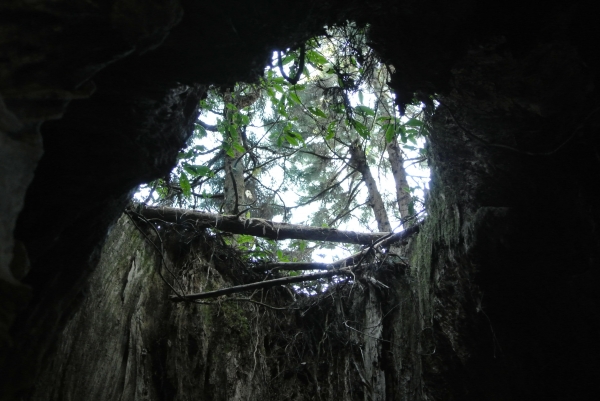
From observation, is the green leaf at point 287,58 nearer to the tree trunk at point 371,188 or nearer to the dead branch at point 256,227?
the dead branch at point 256,227

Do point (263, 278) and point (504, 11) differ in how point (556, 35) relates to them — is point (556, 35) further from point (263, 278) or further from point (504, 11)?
point (263, 278)

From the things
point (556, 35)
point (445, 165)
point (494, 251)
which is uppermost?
point (556, 35)

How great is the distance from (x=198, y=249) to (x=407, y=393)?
2324mm

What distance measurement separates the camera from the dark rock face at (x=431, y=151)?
59.7 inches

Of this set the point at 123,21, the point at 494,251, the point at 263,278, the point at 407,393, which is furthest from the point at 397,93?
the point at 263,278

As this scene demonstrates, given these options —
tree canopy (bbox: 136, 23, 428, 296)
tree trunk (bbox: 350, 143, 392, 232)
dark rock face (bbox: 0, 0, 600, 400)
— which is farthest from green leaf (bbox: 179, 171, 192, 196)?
tree trunk (bbox: 350, 143, 392, 232)

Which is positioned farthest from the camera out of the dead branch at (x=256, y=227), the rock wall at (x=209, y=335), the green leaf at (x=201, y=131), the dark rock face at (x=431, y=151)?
the dead branch at (x=256, y=227)

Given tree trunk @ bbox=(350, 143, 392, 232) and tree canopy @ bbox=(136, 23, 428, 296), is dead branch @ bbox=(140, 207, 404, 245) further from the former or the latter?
tree trunk @ bbox=(350, 143, 392, 232)

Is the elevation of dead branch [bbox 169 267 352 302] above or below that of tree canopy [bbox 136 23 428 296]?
below

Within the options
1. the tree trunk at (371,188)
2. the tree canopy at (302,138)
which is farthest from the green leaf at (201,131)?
the tree trunk at (371,188)

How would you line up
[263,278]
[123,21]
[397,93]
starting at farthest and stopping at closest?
[263,278] < [397,93] < [123,21]

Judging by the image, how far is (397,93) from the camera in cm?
300

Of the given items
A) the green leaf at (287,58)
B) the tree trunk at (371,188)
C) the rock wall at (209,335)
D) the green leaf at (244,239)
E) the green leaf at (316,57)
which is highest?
the tree trunk at (371,188)

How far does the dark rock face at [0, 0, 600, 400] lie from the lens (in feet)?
4.97
